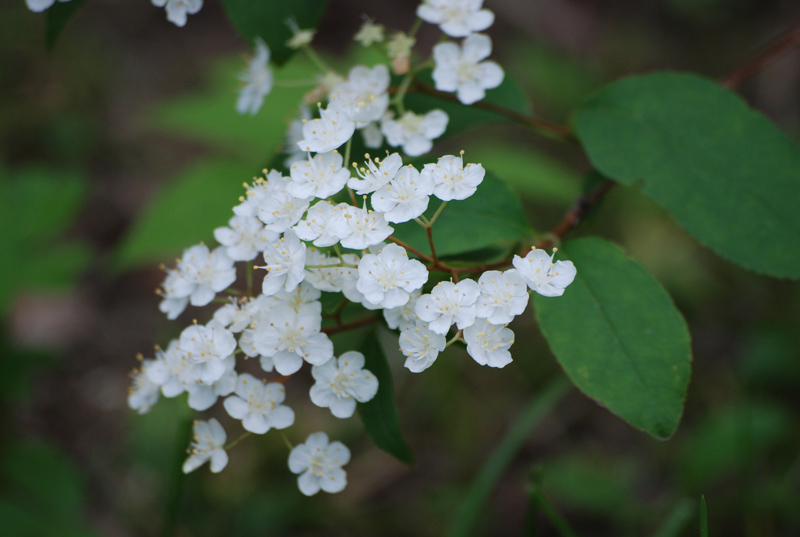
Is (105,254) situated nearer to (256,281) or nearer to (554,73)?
(256,281)

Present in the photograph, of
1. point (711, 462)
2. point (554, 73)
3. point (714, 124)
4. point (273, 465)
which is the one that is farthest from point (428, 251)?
point (554, 73)

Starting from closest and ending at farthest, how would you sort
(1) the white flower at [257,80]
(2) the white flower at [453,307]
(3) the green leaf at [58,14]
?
(2) the white flower at [453,307] → (3) the green leaf at [58,14] → (1) the white flower at [257,80]

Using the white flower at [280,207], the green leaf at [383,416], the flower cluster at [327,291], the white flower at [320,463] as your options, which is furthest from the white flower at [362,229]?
the white flower at [320,463]

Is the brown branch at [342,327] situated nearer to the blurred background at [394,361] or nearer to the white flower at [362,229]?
the white flower at [362,229]

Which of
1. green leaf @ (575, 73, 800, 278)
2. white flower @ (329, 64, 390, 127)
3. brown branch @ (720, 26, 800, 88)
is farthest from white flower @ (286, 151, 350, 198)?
brown branch @ (720, 26, 800, 88)

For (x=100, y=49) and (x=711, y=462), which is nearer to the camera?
(x=711, y=462)
